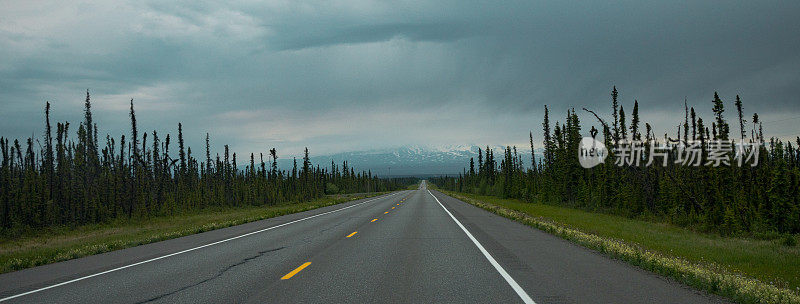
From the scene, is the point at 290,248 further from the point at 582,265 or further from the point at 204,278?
the point at 582,265

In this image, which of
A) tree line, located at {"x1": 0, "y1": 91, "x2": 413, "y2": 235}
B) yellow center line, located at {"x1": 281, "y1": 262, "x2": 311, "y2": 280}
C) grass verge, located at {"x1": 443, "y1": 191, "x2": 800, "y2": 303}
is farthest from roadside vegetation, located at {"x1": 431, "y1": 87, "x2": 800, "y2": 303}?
tree line, located at {"x1": 0, "y1": 91, "x2": 413, "y2": 235}

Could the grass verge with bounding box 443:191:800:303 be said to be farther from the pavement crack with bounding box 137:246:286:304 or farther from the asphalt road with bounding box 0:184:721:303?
the pavement crack with bounding box 137:246:286:304

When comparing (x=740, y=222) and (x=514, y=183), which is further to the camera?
(x=514, y=183)

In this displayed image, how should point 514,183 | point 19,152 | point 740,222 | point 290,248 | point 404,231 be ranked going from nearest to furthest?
point 290,248 → point 404,231 → point 740,222 → point 19,152 → point 514,183

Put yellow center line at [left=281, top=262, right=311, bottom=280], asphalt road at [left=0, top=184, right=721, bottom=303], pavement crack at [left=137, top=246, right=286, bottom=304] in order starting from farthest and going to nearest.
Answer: yellow center line at [left=281, top=262, right=311, bottom=280], pavement crack at [left=137, top=246, right=286, bottom=304], asphalt road at [left=0, top=184, right=721, bottom=303]

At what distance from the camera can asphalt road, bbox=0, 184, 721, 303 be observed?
6.30m

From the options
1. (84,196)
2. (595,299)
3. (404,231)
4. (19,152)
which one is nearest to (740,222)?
(404,231)

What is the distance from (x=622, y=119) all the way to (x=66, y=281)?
58.2m

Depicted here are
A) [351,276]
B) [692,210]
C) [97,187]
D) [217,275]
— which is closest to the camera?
[351,276]

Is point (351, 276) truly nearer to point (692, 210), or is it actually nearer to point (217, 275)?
point (217, 275)

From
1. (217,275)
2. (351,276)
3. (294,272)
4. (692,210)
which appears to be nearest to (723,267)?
(351,276)

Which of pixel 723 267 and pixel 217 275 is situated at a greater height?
pixel 217 275

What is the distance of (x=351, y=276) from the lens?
7773 millimetres

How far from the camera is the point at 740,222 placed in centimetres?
2289
